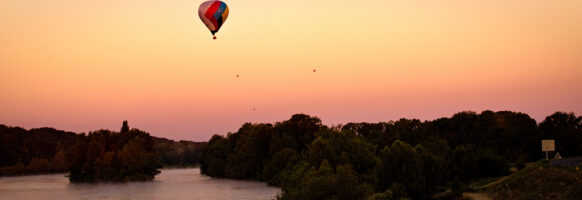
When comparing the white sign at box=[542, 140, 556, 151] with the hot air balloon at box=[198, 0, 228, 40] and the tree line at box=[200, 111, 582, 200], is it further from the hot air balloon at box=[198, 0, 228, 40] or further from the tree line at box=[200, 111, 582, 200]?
the hot air balloon at box=[198, 0, 228, 40]

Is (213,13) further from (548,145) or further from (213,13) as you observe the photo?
(548,145)

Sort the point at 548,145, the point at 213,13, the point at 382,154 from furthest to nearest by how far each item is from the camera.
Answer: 1. the point at 548,145
2. the point at 213,13
3. the point at 382,154

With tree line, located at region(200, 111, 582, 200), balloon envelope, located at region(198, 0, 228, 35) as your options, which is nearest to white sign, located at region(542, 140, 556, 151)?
tree line, located at region(200, 111, 582, 200)

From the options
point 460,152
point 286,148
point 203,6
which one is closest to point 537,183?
point 460,152

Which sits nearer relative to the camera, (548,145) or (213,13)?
(213,13)

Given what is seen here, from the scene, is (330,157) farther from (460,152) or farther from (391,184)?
(460,152)

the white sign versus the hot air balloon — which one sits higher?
the hot air balloon

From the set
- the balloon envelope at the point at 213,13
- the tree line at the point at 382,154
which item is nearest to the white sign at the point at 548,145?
the tree line at the point at 382,154

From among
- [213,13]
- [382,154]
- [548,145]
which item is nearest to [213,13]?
[213,13]
